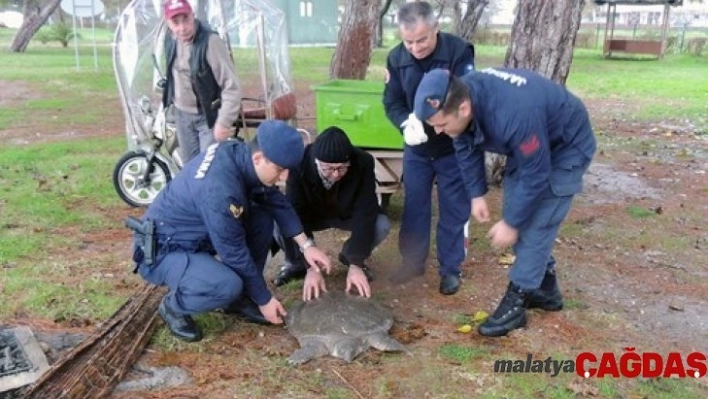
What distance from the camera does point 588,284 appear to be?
14.3 feet

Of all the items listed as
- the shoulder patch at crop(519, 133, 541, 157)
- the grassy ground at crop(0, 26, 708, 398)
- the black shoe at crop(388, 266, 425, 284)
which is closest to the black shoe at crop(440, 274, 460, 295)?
the grassy ground at crop(0, 26, 708, 398)

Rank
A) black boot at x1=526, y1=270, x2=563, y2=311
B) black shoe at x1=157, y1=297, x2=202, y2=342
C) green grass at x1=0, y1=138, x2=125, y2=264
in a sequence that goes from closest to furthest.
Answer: black shoe at x1=157, y1=297, x2=202, y2=342, black boot at x1=526, y1=270, x2=563, y2=311, green grass at x1=0, y1=138, x2=125, y2=264

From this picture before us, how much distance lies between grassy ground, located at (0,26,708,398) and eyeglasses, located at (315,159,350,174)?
935 millimetres

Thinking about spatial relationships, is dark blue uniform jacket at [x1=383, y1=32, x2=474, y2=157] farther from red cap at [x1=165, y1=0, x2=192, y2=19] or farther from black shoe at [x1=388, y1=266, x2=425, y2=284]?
red cap at [x1=165, y1=0, x2=192, y2=19]

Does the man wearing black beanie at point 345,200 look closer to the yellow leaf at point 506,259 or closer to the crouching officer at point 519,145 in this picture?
the crouching officer at point 519,145

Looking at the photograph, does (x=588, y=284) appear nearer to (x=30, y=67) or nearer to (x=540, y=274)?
(x=540, y=274)

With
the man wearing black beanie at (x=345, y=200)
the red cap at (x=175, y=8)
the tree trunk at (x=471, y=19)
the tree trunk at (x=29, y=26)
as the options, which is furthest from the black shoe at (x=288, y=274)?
the tree trunk at (x=29, y=26)

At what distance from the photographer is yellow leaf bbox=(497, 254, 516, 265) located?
4.68 metres

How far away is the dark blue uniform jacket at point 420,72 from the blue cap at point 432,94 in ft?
2.58

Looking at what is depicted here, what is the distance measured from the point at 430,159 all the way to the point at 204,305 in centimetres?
160

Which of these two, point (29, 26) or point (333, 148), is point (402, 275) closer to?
point (333, 148)

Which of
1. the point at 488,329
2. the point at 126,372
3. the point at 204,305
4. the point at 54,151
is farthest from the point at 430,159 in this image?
the point at 54,151

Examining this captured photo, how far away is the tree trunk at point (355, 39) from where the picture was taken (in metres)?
8.86

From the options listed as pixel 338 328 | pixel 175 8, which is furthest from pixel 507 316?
pixel 175 8
